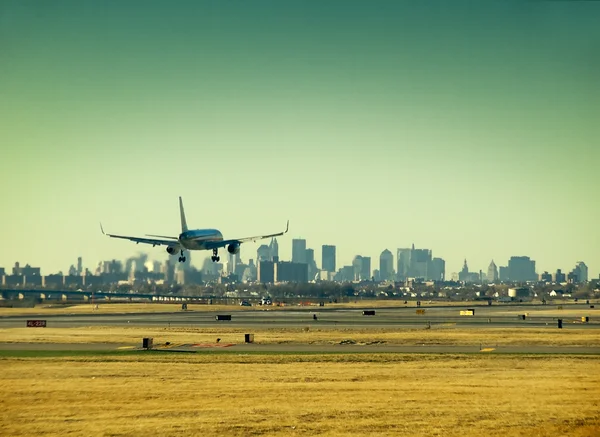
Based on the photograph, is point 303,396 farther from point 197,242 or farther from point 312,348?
point 197,242

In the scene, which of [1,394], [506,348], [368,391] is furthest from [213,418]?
[506,348]

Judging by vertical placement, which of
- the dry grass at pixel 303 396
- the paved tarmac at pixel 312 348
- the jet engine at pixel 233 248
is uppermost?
the jet engine at pixel 233 248

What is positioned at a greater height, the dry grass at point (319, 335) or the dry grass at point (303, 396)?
the dry grass at point (319, 335)

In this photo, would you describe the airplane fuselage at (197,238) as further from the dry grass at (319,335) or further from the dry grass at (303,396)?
the dry grass at (303,396)

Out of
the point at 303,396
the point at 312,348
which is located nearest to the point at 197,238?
the point at 312,348

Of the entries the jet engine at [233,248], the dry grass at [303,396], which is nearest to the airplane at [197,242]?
the jet engine at [233,248]

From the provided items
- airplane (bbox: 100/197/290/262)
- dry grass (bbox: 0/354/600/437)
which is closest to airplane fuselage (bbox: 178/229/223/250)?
airplane (bbox: 100/197/290/262)
